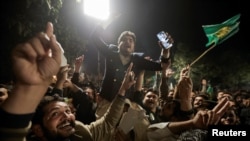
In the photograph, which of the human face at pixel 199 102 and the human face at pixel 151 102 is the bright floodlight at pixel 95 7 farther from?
the human face at pixel 199 102

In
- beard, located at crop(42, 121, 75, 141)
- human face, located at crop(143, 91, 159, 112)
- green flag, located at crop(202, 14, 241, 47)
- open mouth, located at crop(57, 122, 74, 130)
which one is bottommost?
beard, located at crop(42, 121, 75, 141)

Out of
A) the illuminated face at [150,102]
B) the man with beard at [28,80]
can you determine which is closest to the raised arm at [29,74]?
the man with beard at [28,80]

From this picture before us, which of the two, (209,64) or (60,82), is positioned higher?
(209,64)

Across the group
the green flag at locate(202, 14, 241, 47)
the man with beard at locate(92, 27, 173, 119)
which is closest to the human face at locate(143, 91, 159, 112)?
the man with beard at locate(92, 27, 173, 119)

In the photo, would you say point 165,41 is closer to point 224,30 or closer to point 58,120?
point 58,120

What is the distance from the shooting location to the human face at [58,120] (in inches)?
119

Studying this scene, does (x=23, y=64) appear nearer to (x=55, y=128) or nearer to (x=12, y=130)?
(x=12, y=130)

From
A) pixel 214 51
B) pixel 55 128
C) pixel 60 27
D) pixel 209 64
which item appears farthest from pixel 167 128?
pixel 214 51

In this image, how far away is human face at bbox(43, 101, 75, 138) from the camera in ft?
9.95

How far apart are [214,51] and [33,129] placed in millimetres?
40449

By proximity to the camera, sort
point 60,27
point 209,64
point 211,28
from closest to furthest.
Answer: point 211,28, point 60,27, point 209,64

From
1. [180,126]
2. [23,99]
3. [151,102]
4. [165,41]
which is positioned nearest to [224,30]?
[165,41]

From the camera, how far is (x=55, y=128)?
3039mm

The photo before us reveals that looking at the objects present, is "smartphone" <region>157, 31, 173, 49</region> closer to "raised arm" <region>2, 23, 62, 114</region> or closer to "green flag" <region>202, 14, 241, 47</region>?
"green flag" <region>202, 14, 241, 47</region>
